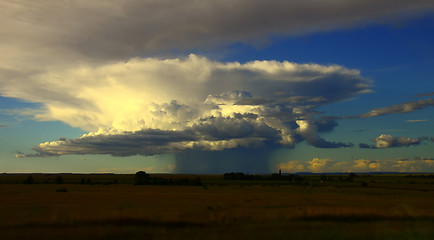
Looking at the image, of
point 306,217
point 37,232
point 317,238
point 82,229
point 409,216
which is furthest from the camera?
point 409,216

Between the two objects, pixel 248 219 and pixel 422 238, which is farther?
pixel 248 219

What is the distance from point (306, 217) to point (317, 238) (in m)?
11.3

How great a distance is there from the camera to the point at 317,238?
2297 centimetres

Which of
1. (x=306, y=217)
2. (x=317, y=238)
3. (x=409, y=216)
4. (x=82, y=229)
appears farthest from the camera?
(x=409, y=216)

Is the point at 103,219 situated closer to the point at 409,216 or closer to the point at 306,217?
the point at 306,217

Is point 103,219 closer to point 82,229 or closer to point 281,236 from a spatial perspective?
point 82,229

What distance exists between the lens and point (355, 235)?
24.3m

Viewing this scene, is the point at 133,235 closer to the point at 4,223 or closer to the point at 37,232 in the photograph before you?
the point at 37,232

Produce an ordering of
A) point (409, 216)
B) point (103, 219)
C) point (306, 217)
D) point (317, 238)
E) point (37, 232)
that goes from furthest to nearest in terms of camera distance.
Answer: point (409, 216)
point (306, 217)
point (103, 219)
point (37, 232)
point (317, 238)

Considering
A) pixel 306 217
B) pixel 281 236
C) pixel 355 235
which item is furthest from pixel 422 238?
pixel 306 217

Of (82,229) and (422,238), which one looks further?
(82,229)

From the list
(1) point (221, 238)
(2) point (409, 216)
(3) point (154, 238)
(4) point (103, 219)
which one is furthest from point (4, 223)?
(2) point (409, 216)

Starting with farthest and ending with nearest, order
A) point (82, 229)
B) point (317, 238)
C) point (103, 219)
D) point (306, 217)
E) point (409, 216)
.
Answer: point (409, 216), point (306, 217), point (103, 219), point (82, 229), point (317, 238)

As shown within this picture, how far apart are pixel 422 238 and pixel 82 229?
2282 cm
